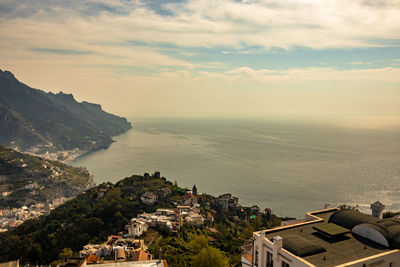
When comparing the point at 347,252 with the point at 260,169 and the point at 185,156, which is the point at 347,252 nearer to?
the point at 260,169

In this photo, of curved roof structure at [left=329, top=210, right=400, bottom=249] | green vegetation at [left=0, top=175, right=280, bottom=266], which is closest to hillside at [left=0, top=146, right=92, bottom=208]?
green vegetation at [left=0, top=175, right=280, bottom=266]

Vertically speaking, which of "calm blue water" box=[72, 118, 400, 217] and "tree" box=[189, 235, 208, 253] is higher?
"tree" box=[189, 235, 208, 253]

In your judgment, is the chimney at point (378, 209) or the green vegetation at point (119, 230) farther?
the green vegetation at point (119, 230)

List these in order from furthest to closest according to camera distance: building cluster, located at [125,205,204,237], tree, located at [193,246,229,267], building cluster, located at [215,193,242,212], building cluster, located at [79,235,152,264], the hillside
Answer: the hillside, building cluster, located at [215,193,242,212], building cluster, located at [125,205,204,237], building cluster, located at [79,235,152,264], tree, located at [193,246,229,267]

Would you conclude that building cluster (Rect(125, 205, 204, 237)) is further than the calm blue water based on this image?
No

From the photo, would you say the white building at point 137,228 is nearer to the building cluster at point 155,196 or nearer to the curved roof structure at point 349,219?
the building cluster at point 155,196

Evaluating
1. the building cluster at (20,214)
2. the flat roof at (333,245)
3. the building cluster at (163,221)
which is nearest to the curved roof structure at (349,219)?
the flat roof at (333,245)

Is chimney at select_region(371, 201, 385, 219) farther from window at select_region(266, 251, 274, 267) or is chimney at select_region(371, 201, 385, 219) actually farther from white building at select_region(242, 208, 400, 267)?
window at select_region(266, 251, 274, 267)

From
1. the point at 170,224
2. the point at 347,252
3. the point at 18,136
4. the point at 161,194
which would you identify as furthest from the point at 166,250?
the point at 18,136
